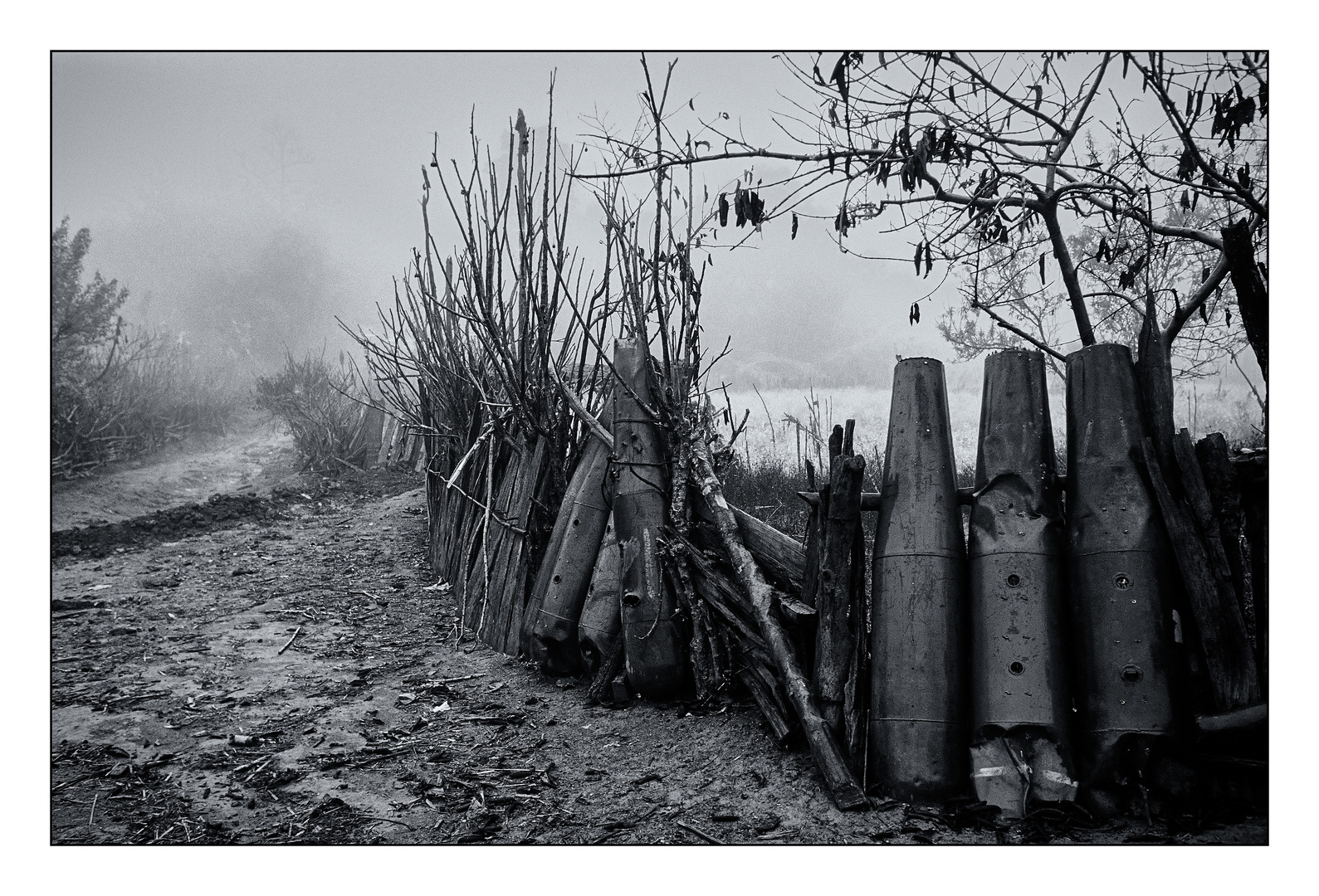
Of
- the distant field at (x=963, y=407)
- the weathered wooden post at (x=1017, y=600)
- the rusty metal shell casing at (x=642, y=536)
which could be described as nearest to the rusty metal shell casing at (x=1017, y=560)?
the weathered wooden post at (x=1017, y=600)

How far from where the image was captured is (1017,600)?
82.8 inches

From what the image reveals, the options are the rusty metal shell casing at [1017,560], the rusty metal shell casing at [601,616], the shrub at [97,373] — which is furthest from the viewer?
the rusty metal shell casing at [601,616]

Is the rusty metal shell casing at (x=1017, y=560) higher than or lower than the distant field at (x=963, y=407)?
lower

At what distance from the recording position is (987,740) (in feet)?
6.67

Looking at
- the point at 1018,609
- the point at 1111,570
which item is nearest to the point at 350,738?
the point at 1018,609

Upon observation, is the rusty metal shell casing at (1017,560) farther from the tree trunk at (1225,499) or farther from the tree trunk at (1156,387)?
the tree trunk at (1225,499)

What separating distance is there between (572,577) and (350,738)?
1.07 meters

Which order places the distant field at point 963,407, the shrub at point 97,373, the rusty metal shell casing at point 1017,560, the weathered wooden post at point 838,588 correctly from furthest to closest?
1. the distant field at point 963,407
2. the shrub at point 97,373
3. the weathered wooden post at point 838,588
4. the rusty metal shell casing at point 1017,560

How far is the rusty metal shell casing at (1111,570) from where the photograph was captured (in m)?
1.95

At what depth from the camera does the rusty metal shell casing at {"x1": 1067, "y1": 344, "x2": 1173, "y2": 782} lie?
1946mm

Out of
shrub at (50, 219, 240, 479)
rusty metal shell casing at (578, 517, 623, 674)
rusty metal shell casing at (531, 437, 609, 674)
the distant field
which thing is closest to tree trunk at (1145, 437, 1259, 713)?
the distant field

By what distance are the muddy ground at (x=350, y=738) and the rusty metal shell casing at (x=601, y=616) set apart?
16 cm

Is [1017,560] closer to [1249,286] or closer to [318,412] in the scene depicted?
[1249,286]

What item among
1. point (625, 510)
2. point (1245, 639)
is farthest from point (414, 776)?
point (1245, 639)
